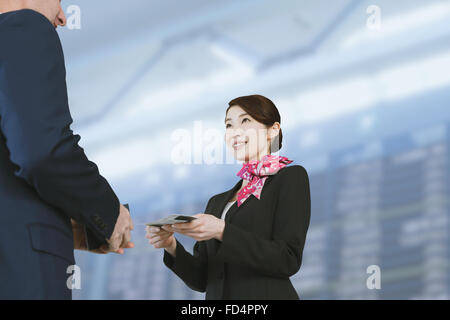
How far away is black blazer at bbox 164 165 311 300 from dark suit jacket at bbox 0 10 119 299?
1.05ft

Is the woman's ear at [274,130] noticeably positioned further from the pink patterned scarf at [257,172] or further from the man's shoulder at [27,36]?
the man's shoulder at [27,36]

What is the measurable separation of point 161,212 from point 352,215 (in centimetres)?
159

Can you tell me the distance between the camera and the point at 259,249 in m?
1.17

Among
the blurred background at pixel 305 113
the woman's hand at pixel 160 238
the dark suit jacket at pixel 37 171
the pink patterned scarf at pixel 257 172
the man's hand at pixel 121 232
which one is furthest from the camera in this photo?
the blurred background at pixel 305 113

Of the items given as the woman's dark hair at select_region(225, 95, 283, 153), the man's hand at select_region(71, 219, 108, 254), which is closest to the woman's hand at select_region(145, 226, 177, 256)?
the man's hand at select_region(71, 219, 108, 254)

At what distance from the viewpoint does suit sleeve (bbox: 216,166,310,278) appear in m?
1.17

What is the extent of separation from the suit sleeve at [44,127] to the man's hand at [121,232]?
0.03m

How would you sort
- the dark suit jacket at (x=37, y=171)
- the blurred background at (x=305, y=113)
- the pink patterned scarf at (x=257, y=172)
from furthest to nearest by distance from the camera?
the blurred background at (x=305, y=113), the pink patterned scarf at (x=257, y=172), the dark suit jacket at (x=37, y=171)

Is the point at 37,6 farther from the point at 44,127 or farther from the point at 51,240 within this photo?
the point at 51,240

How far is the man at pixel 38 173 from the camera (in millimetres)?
926

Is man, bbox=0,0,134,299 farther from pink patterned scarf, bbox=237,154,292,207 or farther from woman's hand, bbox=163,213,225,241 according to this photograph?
pink patterned scarf, bbox=237,154,292,207

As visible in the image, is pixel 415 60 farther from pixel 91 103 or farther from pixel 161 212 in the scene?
pixel 91 103

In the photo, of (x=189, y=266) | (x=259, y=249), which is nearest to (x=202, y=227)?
(x=259, y=249)

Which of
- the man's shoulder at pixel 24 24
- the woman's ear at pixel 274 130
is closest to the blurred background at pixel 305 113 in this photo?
the woman's ear at pixel 274 130
